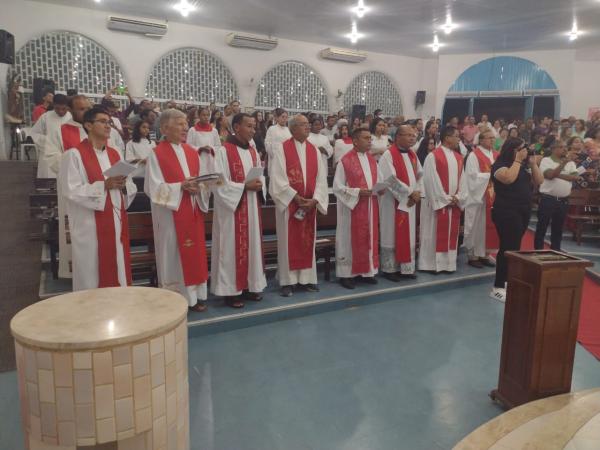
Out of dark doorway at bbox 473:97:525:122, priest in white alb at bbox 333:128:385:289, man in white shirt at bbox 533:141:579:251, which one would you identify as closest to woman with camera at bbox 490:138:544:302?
priest in white alb at bbox 333:128:385:289

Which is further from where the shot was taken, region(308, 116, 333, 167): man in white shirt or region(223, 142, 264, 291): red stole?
region(308, 116, 333, 167): man in white shirt

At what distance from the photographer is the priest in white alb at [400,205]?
4723 mm

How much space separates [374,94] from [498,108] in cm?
389

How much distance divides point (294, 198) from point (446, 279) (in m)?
1.86

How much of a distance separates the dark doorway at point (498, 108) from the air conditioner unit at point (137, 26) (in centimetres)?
944

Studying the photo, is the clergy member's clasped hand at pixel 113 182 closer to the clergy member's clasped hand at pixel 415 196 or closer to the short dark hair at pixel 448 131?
the clergy member's clasped hand at pixel 415 196

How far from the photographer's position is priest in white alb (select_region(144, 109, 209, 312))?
3453 mm

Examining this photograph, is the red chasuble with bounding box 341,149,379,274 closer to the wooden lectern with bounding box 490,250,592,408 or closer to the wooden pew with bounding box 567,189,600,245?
the wooden lectern with bounding box 490,250,592,408

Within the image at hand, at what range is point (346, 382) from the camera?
280 cm

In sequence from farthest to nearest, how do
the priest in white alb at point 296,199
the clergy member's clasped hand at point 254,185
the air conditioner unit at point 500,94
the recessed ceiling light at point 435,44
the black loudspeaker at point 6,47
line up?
1. the air conditioner unit at point 500,94
2. the recessed ceiling light at point 435,44
3. the black loudspeaker at point 6,47
4. the priest in white alb at point 296,199
5. the clergy member's clasped hand at point 254,185

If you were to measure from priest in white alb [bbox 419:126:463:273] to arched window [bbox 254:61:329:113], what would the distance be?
26.8ft

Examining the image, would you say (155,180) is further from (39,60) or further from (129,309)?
(39,60)

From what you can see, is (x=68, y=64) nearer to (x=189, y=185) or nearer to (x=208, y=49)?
(x=208, y=49)

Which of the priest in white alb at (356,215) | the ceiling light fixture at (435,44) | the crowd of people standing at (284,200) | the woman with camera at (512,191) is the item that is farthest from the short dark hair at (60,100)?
the ceiling light fixture at (435,44)
